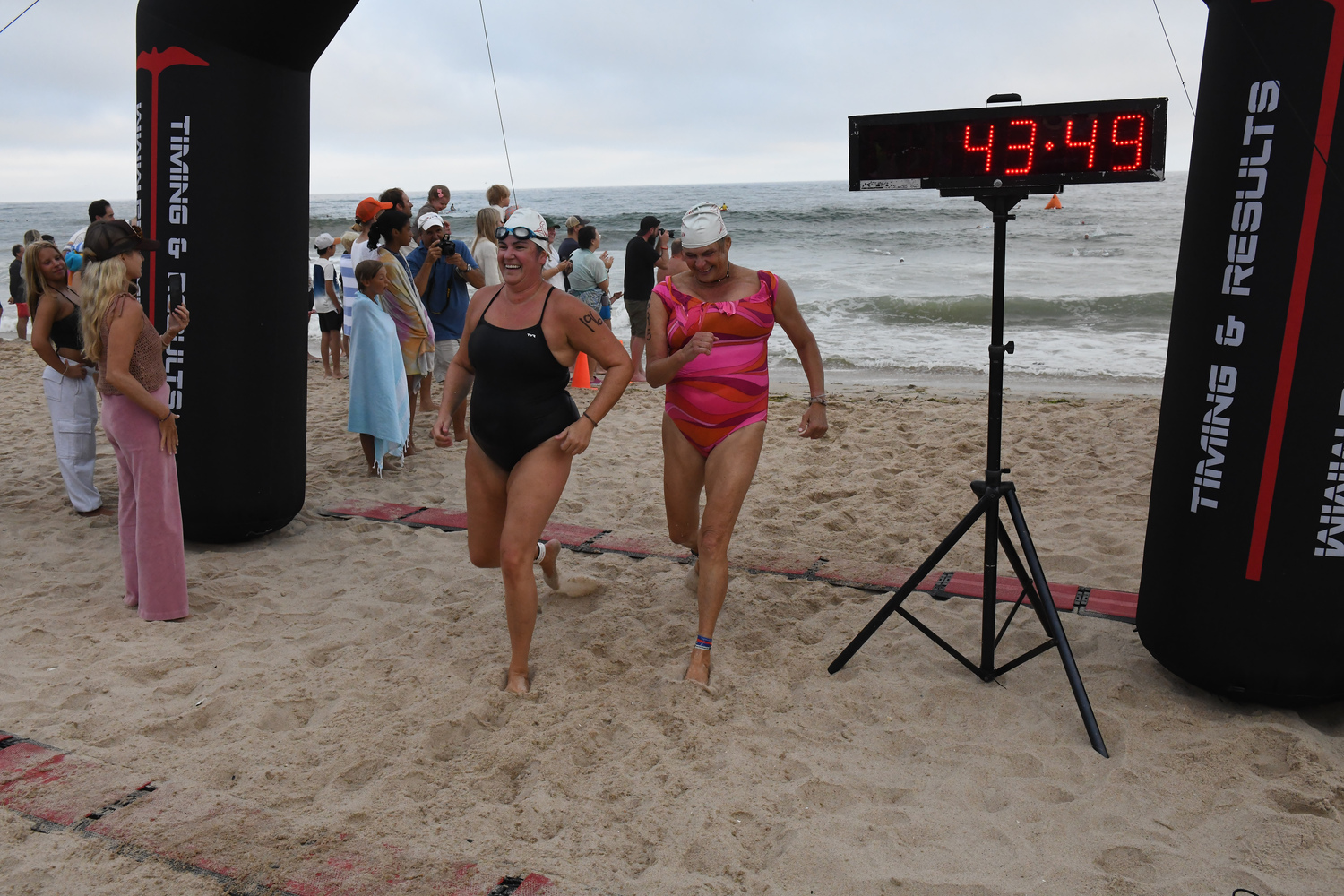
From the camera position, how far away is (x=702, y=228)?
383 cm

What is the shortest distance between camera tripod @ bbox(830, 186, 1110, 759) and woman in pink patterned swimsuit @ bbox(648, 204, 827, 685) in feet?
2.28

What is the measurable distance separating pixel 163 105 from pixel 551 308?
2.66 m

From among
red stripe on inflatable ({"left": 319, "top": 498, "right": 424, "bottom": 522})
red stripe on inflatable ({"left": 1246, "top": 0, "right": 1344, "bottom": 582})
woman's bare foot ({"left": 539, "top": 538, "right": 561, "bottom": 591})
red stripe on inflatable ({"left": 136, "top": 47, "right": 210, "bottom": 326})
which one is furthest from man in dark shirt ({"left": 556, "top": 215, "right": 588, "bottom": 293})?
red stripe on inflatable ({"left": 1246, "top": 0, "right": 1344, "bottom": 582})

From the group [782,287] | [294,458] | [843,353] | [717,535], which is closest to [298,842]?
[717,535]

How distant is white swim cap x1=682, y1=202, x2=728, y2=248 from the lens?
3830 mm

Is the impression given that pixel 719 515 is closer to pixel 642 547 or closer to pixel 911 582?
pixel 911 582

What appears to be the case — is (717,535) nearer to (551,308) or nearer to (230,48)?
(551,308)

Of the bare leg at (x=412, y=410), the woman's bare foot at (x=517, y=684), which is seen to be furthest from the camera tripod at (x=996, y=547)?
the bare leg at (x=412, y=410)

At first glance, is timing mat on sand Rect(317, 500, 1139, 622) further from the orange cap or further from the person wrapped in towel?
the orange cap

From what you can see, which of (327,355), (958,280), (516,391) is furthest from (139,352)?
(958,280)

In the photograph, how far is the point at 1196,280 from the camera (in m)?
3.31

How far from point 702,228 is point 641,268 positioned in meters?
6.57

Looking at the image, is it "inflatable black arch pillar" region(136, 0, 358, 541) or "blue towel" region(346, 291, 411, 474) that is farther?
"blue towel" region(346, 291, 411, 474)

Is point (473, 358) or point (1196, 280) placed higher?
point (1196, 280)
